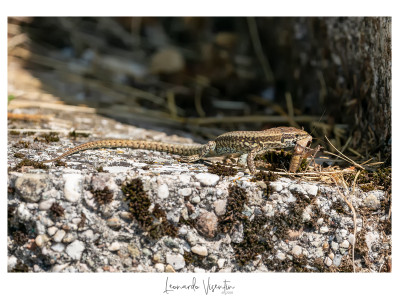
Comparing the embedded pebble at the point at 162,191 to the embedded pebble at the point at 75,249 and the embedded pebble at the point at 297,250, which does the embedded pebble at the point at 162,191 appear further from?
the embedded pebble at the point at 297,250

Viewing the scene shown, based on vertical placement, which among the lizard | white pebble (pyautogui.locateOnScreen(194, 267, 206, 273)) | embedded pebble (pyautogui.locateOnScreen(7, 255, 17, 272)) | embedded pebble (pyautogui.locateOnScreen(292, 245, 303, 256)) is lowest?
white pebble (pyautogui.locateOnScreen(194, 267, 206, 273))

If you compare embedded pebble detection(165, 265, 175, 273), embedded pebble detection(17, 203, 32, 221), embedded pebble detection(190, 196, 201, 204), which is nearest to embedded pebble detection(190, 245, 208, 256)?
embedded pebble detection(165, 265, 175, 273)

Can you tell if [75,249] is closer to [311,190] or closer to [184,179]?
[184,179]

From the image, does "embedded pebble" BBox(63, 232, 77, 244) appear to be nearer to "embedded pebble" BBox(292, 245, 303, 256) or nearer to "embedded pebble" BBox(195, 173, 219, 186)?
"embedded pebble" BBox(195, 173, 219, 186)

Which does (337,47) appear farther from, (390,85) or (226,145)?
(226,145)

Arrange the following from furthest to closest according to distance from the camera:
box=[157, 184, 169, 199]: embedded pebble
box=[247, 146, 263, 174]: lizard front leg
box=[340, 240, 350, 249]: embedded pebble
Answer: box=[247, 146, 263, 174]: lizard front leg
box=[340, 240, 350, 249]: embedded pebble
box=[157, 184, 169, 199]: embedded pebble

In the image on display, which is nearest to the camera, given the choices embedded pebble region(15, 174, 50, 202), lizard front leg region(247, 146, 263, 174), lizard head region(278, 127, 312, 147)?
embedded pebble region(15, 174, 50, 202)

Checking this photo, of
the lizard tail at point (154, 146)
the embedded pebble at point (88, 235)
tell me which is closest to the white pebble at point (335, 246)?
the lizard tail at point (154, 146)
